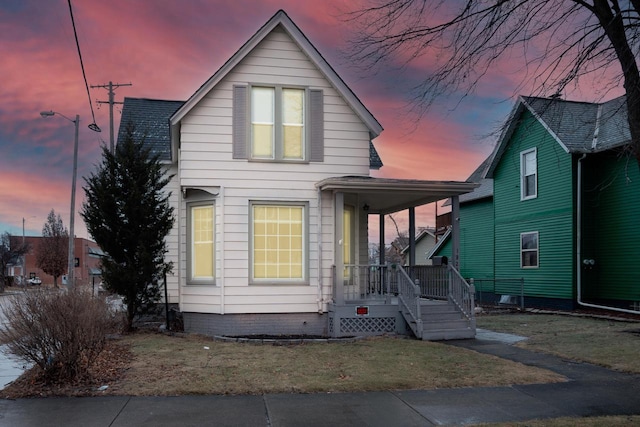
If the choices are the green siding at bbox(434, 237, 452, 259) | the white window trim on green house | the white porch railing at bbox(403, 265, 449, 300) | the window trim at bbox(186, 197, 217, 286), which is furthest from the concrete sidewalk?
the green siding at bbox(434, 237, 452, 259)

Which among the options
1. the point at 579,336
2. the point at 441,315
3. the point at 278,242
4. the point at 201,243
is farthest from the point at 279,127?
the point at 579,336

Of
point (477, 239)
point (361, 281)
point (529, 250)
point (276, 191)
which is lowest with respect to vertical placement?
point (361, 281)

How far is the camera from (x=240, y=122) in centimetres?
1306

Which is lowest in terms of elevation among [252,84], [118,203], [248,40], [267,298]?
[267,298]

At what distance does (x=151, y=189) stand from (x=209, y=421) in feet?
28.0

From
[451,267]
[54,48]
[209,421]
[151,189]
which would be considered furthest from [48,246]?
[209,421]

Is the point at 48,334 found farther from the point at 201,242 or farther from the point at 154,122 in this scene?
the point at 154,122

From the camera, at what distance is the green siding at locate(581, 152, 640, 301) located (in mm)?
17297

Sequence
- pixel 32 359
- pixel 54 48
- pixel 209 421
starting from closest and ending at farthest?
pixel 209 421, pixel 32 359, pixel 54 48

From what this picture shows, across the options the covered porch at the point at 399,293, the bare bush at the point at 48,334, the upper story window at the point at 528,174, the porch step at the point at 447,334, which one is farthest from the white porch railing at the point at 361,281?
the upper story window at the point at 528,174

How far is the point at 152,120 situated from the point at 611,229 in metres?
15.8

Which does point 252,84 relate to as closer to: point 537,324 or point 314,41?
point 314,41

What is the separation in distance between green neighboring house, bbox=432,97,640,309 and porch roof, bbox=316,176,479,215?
13.7 feet

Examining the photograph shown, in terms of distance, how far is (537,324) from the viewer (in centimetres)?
1524
